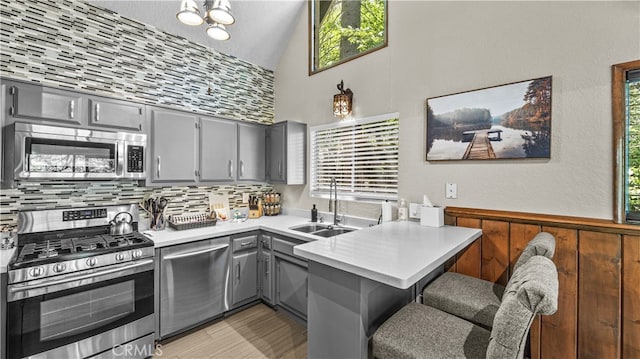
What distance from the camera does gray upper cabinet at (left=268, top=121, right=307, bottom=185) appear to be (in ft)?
11.0

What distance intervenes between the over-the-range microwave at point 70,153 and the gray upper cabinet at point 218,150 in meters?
0.61

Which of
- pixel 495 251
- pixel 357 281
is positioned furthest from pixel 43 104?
pixel 495 251

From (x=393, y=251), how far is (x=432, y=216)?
837 millimetres

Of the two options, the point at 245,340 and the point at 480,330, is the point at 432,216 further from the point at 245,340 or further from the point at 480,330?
the point at 245,340

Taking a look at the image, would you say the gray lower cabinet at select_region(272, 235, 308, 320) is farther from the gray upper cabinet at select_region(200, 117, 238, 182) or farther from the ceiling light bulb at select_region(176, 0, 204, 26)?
the ceiling light bulb at select_region(176, 0, 204, 26)

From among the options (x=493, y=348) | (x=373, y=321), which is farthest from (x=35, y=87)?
(x=493, y=348)

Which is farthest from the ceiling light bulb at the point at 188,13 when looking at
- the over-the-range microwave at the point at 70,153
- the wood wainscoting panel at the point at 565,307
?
the wood wainscoting panel at the point at 565,307

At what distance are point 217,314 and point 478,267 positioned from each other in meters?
2.39

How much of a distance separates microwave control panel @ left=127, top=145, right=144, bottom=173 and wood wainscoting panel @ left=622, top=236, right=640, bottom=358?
137 inches

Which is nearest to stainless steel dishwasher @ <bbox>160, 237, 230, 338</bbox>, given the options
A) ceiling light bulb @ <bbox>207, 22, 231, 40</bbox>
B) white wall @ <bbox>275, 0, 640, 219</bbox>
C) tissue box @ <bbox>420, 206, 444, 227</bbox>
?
white wall @ <bbox>275, 0, 640, 219</bbox>

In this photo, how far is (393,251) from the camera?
1532 mm

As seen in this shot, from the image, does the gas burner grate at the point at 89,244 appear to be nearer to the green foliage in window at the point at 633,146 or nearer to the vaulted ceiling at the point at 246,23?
the vaulted ceiling at the point at 246,23

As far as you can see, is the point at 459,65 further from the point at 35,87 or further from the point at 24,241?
the point at 24,241

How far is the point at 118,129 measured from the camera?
2.33 meters
